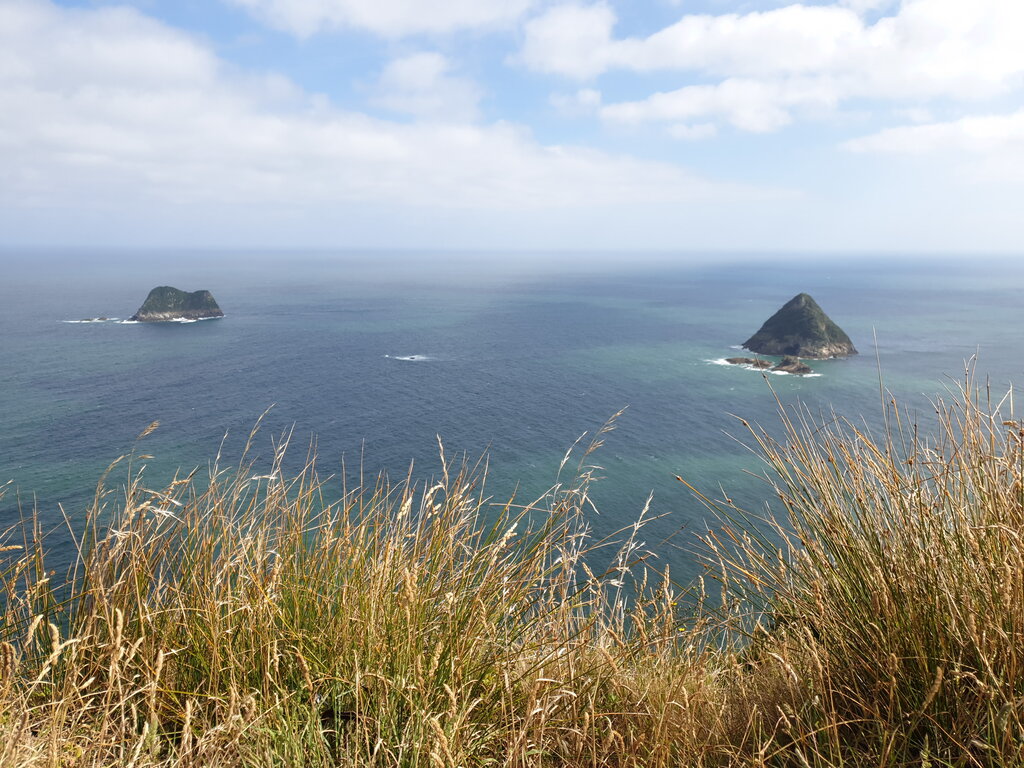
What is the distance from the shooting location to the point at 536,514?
84.7ft

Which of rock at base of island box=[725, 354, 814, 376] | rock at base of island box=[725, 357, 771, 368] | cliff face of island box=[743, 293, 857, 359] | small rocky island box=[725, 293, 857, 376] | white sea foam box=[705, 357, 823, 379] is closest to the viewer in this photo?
white sea foam box=[705, 357, 823, 379]

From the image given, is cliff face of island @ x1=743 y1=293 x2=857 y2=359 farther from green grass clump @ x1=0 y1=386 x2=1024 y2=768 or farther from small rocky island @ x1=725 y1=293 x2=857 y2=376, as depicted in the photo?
green grass clump @ x1=0 y1=386 x2=1024 y2=768

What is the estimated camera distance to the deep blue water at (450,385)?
32250 mm

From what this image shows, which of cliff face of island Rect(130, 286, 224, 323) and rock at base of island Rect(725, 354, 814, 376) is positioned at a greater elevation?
cliff face of island Rect(130, 286, 224, 323)

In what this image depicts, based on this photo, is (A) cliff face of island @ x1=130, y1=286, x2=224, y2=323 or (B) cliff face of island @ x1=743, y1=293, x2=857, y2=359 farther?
(A) cliff face of island @ x1=130, y1=286, x2=224, y2=323

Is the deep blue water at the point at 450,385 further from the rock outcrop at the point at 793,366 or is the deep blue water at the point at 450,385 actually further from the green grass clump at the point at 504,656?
the rock outcrop at the point at 793,366

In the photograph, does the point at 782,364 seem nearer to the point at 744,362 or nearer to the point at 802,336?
the point at 744,362

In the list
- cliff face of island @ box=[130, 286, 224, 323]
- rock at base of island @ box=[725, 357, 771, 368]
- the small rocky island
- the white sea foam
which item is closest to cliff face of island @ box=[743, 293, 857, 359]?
the small rocky island

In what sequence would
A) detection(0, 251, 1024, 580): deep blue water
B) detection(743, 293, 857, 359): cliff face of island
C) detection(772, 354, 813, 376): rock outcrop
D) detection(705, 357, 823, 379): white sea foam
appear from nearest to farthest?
detection(0, 251, 1024, 580): deep blue water, detection(705, 357, 823, 379): white sea foam, detection(772, 354, 813, 376): rock outcrop, detection(743, 293, 857, 359): cliff face of island

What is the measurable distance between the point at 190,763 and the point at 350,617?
0.73 meters

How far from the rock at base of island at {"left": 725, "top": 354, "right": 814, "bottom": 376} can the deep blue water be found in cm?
188

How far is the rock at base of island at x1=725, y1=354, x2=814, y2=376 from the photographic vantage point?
58075mm

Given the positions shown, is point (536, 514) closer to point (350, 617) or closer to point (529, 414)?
point (529, 414)

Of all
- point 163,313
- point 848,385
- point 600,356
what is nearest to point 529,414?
point 600,356
